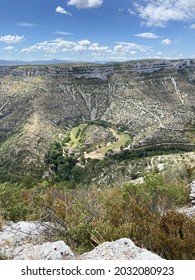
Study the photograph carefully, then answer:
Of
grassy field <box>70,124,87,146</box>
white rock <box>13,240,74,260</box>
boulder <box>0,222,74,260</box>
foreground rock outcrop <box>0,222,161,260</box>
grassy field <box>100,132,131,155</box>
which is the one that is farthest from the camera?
grassy field <box>70,124,87,146</box>

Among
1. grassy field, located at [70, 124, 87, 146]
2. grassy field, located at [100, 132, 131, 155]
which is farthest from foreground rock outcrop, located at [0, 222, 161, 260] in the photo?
grassy field, located at [70, 124, 87, 146]

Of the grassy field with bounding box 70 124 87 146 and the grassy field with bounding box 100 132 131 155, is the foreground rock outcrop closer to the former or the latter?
the grassy field with bounding box 100 132 131 155

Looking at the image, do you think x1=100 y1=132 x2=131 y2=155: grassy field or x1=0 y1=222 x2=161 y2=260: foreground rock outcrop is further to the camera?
x1=100 y1=132 x2=131 y2=155: grassy field

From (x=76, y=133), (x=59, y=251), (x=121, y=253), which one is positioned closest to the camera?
(x=121, y=253)

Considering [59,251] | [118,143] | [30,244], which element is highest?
[59,251]

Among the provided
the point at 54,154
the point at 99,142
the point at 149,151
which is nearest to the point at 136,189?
the point at 149,151

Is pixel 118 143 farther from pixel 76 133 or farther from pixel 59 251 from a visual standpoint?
pixel 59 251

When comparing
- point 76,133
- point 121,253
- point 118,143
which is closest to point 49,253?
point 121,253
